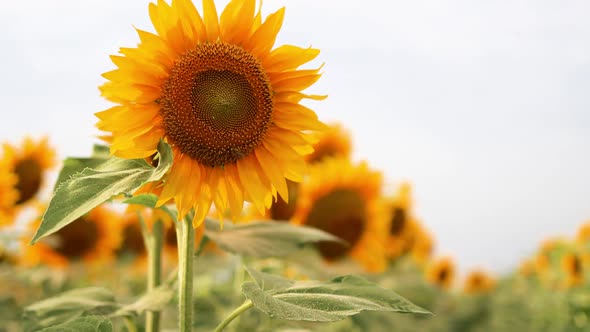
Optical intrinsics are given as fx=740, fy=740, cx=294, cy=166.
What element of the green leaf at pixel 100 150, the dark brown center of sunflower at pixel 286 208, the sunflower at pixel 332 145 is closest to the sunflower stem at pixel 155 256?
the green leaf at pixel 100 150

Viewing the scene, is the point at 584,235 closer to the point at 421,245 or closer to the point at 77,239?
the point at 421,245

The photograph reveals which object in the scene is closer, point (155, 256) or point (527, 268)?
Answer: point (155, 256)

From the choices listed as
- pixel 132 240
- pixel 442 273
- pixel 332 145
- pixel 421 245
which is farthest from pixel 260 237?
pixel 442 273

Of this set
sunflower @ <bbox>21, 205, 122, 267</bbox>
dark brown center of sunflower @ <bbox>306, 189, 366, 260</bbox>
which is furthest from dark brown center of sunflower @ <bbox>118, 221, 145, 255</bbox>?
dark brown center of sunflower @ <bbox>306, 189, 366, 260</bbox>

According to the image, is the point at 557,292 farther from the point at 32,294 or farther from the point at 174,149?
the point at 174,149

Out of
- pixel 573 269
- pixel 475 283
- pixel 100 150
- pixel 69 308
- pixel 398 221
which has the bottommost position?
pixel 475 283

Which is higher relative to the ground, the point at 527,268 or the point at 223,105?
the point at 223,105

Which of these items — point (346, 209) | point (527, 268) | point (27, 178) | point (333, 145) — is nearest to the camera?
point (346, 209)
